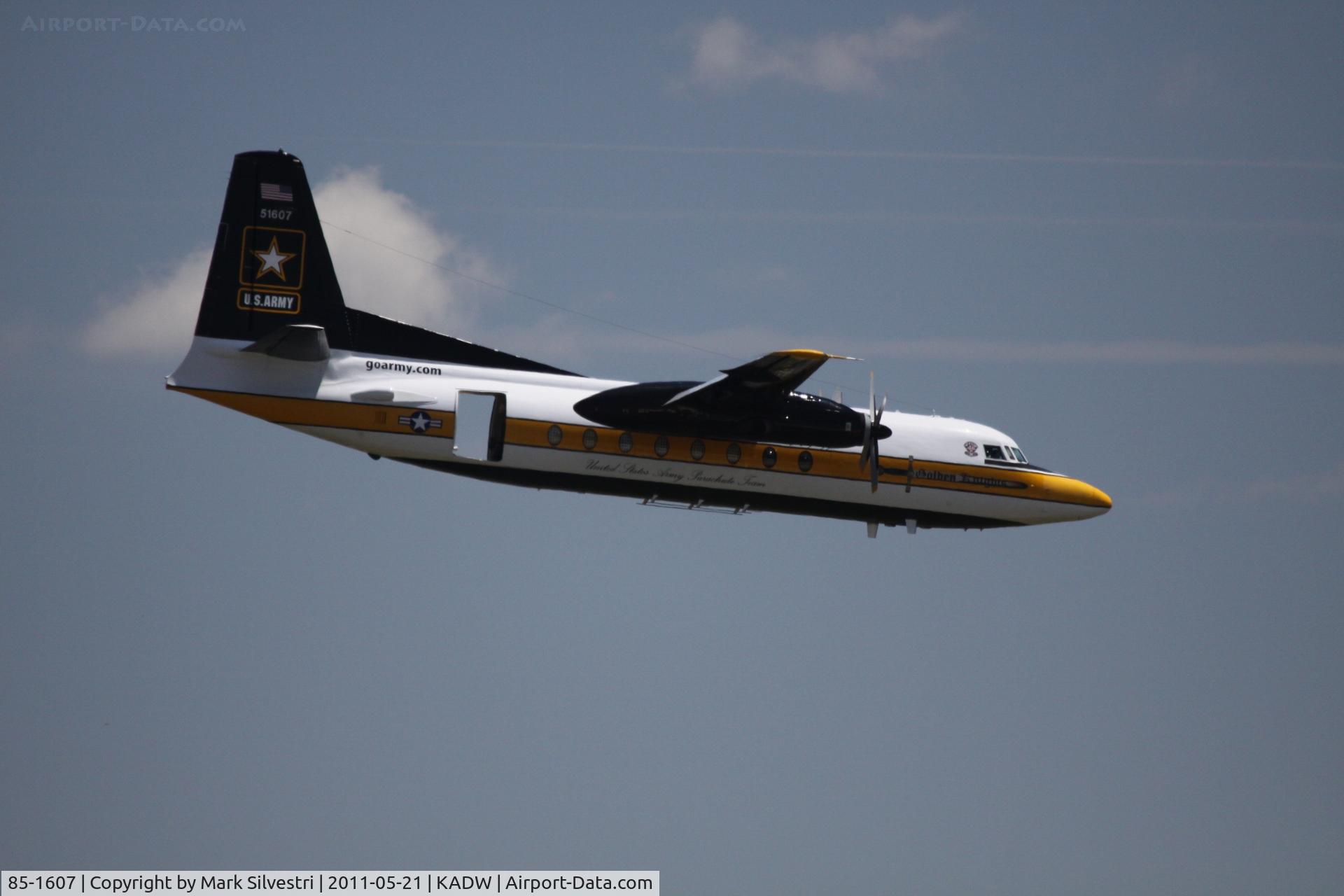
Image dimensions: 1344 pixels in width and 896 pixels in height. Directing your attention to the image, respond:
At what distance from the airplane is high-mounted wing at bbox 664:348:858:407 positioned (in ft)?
0.20

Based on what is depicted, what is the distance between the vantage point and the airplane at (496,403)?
3866 cm

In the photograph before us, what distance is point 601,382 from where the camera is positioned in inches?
1580

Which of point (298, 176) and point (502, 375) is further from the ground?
point (298, 176)

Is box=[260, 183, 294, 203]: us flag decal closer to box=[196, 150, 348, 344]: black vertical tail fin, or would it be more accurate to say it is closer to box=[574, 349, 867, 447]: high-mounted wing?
box=[196, 150, 348, 344]: black vertical tail fin

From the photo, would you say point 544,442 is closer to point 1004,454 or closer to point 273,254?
point 273,254


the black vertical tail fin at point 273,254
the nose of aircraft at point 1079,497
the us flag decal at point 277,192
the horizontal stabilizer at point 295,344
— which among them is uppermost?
the us flag decal at point 277,192

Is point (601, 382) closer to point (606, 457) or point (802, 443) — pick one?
point (606, 457)

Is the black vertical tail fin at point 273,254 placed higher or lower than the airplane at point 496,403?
higher

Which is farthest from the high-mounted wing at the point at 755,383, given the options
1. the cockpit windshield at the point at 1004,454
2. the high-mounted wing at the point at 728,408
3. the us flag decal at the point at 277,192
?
the us flag decal at the point at 277,192

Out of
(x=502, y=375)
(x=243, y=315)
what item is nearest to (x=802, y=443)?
(x=502, y=375)

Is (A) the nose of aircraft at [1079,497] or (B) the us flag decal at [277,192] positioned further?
(A) the nose of aircraft at [1079,497]

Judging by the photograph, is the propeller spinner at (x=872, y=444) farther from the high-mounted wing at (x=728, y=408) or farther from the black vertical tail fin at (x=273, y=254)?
the black vertical tail fin at (x=273, y=254)

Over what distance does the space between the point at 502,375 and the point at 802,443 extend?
7.67 metres

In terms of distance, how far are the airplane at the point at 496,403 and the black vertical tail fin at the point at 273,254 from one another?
39 millimetres
